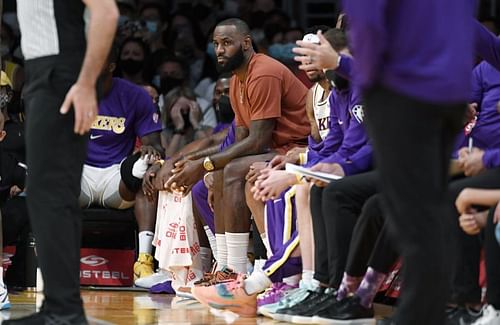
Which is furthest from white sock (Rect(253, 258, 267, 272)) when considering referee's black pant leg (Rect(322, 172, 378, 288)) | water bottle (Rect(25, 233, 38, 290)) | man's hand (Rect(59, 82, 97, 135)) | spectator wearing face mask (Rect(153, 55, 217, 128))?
spectator wearing face mask (Rect(153, 55, 217, 128))

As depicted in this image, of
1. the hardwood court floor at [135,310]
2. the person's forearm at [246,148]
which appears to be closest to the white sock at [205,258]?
the hardwood court floor at [135,310]

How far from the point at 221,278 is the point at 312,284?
1047mm

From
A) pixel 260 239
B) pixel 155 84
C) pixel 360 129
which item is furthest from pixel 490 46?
pixel 155 84

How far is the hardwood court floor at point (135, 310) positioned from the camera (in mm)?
5465

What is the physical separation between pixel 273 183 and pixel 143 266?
6.60 feet

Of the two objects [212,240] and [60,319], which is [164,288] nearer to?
[212,240]

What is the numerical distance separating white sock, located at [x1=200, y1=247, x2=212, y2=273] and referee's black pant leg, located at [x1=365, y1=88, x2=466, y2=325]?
397 cm

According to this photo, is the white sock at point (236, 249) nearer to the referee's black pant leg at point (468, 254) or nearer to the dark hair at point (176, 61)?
the referee's black pant leg at point (468, 254)

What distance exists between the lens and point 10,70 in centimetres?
902

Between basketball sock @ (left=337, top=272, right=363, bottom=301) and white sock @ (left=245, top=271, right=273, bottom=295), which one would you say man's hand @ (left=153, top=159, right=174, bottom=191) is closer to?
white sock @ (left=245, top=271, right=273, bottom=295)

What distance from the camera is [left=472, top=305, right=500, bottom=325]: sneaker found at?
439 centimetres

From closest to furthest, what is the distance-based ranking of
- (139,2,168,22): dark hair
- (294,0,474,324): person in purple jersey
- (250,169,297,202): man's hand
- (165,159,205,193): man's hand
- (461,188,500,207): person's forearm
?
(294,0,474,324): person in purple jersey
(461,188,500,207): person's forearm
(250,169,297,202): man's hand
(165,159,205,193): man's hand
(139,2,168,22): dark hair

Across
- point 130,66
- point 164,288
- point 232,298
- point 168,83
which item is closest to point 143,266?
point 164,288

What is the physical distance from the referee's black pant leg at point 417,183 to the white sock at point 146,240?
4.26 m
